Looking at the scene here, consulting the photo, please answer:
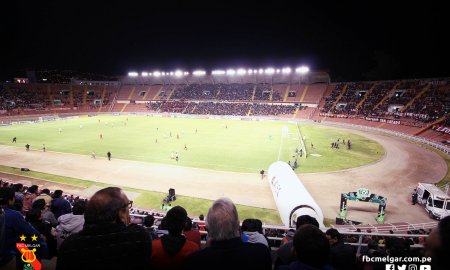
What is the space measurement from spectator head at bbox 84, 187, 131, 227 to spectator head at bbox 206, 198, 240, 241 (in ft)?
3.89

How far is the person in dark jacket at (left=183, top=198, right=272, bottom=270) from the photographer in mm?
3254

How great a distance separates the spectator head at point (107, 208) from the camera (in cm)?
332

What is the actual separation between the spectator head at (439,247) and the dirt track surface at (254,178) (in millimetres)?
18157

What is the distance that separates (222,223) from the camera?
355 cm

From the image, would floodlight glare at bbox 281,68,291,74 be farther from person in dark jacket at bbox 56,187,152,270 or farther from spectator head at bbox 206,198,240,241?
person in dark jacket at bbox 56,187,152,270

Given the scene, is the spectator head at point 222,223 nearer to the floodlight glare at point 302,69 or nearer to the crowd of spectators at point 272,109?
the crowd of spectators at point 272,109

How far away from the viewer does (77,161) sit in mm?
32125

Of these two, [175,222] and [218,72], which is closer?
[175,222]

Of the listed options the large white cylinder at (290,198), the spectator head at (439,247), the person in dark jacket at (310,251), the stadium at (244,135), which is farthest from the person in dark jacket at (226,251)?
the stadium at (244,135)

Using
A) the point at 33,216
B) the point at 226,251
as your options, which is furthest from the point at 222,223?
the point at 33,216

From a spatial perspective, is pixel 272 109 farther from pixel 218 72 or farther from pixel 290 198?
pixel 290 198

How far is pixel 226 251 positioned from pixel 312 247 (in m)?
1.08

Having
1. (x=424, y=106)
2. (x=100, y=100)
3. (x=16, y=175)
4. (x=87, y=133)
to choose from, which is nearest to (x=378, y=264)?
(x=16, y=175)

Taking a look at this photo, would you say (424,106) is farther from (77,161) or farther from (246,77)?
(77,161)
